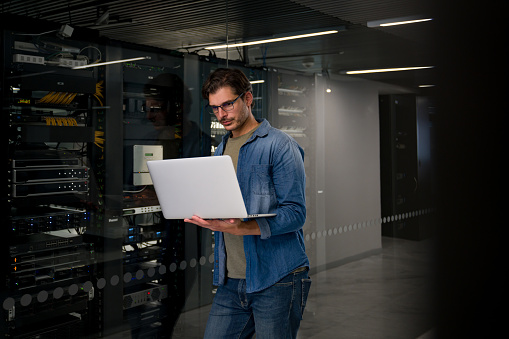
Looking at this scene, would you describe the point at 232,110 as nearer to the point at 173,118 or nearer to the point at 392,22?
the point at 173,118

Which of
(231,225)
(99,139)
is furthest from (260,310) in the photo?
(99,139)

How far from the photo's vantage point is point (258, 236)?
77.3 inches

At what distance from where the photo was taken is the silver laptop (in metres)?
1.80

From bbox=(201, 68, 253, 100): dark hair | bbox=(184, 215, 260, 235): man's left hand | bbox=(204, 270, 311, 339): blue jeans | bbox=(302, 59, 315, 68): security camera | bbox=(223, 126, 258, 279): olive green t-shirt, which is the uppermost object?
bbox=(302, 59, 315, 68): security camera

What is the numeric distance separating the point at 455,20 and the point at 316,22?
313 centimetres

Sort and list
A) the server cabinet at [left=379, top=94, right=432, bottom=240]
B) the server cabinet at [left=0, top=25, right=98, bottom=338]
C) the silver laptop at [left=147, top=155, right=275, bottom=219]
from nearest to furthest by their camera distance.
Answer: the silver laptop at [left=147, top=155, right=275, bottom=219] → the server cabinet at [left=0, top=25, right=98, bottom=338] → the server cabinet at [left=379, top=94, right=432, bottom=240]

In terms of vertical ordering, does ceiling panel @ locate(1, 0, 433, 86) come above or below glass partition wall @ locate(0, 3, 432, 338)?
above

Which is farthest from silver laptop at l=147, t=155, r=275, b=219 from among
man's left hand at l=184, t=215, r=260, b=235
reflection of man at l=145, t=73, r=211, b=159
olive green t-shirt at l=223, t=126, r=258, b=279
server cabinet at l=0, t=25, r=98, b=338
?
reflection of man at l=145, t=73, r=211, b=159

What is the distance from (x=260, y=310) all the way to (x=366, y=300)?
1616mm

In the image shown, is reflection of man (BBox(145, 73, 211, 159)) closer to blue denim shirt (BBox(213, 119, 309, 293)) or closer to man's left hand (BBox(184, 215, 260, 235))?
blue denim shirt (BBox(213, 119, 309, 293))

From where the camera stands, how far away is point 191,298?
332 cm

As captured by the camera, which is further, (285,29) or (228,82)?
(285,29)

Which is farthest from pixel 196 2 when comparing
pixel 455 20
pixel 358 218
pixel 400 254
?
pixel 455 20

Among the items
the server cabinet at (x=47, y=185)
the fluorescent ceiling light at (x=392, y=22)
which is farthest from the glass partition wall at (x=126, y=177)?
the fluorescent ceiling light at (x=392, y=22)
